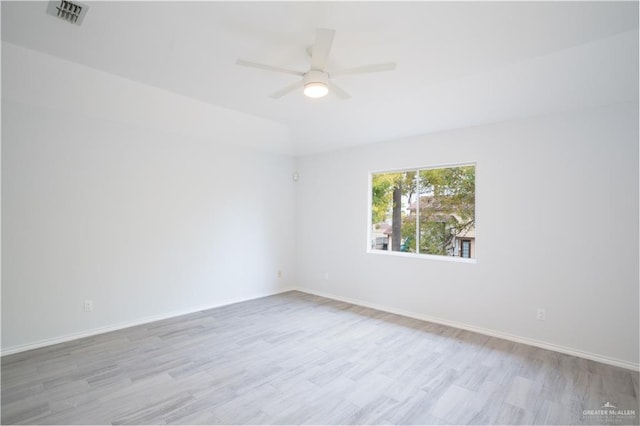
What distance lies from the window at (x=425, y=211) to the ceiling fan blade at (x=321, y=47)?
2.59m

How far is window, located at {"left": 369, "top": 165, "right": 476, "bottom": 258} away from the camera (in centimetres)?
418

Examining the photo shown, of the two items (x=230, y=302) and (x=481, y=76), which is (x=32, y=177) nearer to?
(x=230, y=302)

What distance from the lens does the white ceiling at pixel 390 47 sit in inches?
86.1

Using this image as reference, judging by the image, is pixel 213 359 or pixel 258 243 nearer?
pixel 213 359

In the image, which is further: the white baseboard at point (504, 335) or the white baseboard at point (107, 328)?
the white baseboard at point (107, 328)

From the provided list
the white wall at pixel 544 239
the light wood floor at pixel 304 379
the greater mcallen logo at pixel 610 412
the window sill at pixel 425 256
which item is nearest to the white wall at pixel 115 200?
Result: the light wood floor at pixel 304 379

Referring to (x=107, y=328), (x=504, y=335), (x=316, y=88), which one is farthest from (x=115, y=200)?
(x=504, y=335)

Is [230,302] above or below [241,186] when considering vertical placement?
below

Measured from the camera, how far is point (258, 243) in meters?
5.49

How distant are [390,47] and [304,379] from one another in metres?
2.94

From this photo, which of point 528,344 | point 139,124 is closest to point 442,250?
point 528,344

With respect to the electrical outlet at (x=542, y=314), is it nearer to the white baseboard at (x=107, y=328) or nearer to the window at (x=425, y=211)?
the window at (x=425, y=211)

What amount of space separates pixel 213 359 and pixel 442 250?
3.17 metres

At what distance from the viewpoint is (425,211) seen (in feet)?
15.0
